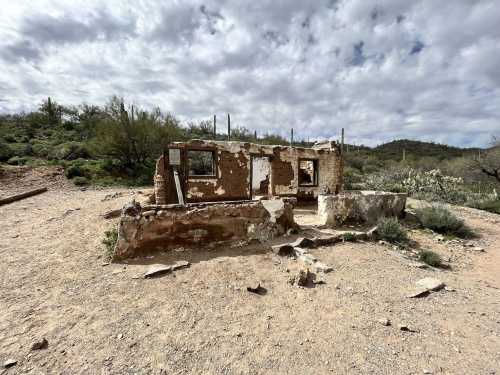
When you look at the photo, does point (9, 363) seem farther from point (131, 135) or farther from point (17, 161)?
point (17, 161)

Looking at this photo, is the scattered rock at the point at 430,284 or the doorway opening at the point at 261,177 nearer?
the scattered rock at the point at 430,284

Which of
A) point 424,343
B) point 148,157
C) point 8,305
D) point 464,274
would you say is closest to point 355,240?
point 464,274

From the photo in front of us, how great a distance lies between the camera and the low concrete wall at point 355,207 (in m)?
6.43

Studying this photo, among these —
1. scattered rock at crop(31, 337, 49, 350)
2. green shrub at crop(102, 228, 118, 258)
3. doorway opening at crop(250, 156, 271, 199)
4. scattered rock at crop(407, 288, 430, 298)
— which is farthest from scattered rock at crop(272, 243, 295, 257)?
doorway opening at crop(250, 156, 271, 199)

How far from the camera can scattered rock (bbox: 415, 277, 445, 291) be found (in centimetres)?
388

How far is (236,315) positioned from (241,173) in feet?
21.7

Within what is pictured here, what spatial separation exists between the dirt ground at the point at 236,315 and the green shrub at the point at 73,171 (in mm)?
10492

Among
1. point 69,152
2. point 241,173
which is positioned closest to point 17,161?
point 69,152

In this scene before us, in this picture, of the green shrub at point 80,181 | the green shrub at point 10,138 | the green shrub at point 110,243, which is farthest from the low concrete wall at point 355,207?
the green shrub at point 10,138

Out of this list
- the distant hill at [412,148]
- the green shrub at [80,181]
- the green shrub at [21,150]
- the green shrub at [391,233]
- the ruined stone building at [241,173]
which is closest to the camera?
the green shrub at [391,233]

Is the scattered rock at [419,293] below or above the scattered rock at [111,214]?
→ below

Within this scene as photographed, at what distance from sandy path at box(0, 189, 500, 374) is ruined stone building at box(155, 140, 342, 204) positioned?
368 cm

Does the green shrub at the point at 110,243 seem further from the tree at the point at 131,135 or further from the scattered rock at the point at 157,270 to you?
the tree at the point at 131,135

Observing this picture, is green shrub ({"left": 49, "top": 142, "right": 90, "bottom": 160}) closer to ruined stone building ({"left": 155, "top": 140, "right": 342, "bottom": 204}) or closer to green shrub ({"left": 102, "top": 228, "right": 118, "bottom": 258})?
ruined stone building ({"left": 155, "top": 140, "right": 342, "bottom": 204})
